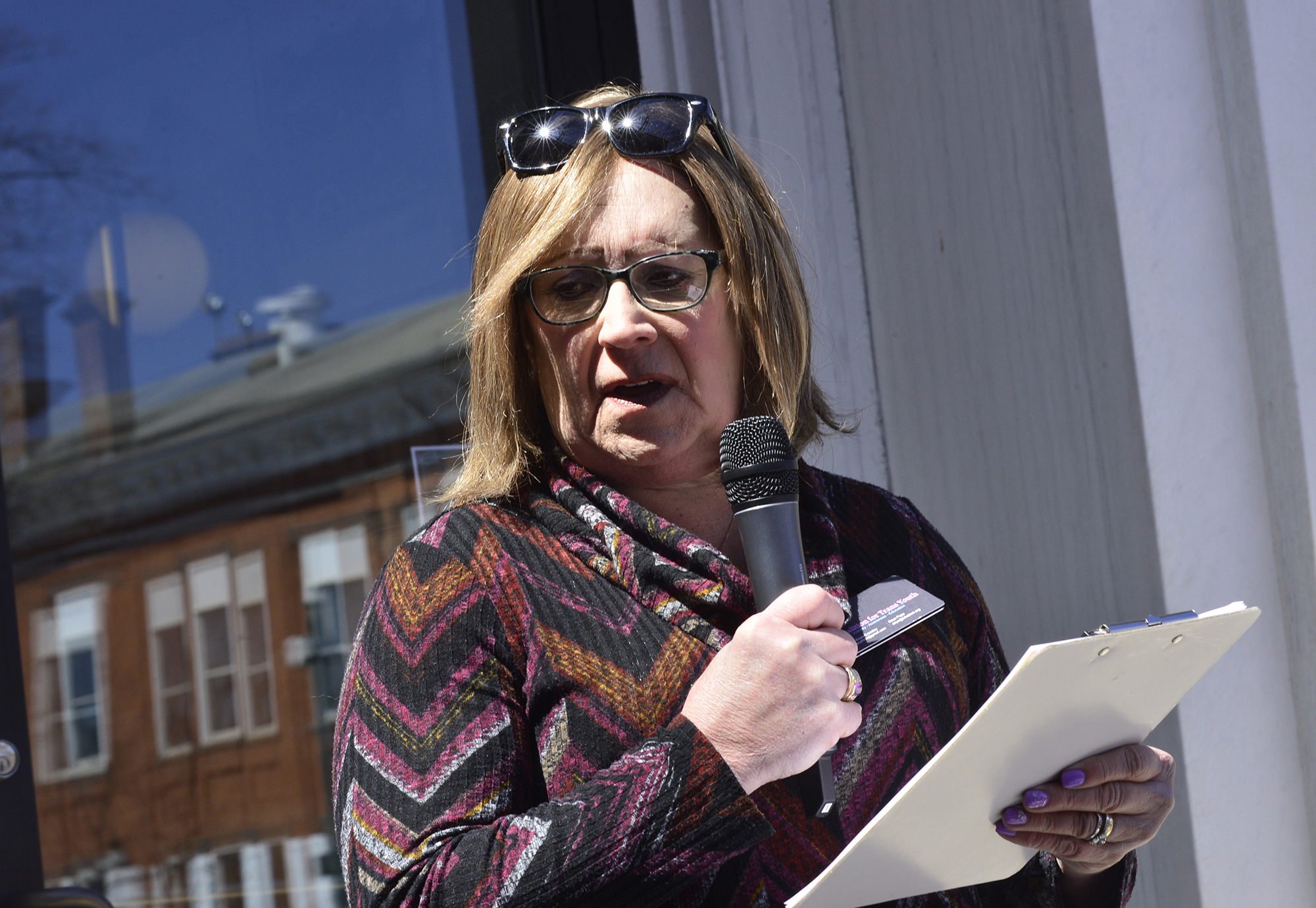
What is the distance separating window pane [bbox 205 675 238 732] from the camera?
79.6 inches

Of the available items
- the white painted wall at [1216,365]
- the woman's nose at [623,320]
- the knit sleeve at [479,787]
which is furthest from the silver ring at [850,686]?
the white painted wall at [1216,365]

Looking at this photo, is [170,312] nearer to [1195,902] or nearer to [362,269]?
[362,269]

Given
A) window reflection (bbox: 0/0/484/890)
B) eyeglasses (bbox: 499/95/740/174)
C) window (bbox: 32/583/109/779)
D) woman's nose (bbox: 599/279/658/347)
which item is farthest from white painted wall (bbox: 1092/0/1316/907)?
window (bbox: 32/583/109/779)

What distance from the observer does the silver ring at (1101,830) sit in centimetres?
130

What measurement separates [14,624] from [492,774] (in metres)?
1.05

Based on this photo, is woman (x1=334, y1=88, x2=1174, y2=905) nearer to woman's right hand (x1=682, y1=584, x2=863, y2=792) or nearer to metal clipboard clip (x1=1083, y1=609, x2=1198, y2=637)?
woman's right hand (x1=682, y1=584, x2=863, y2=792)

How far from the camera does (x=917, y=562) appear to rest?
5.17 ft

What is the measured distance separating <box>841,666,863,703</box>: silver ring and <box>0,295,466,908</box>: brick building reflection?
4.25ft

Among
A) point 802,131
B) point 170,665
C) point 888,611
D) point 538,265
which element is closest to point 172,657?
point 170,665

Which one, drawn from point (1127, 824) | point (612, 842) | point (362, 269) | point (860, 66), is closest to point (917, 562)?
point (1127, 824)

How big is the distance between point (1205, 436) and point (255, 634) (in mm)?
1763

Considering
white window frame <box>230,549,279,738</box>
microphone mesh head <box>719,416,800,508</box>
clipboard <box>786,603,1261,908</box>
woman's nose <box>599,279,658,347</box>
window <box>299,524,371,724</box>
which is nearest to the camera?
clipboard <box>786,603,1261,908</box>

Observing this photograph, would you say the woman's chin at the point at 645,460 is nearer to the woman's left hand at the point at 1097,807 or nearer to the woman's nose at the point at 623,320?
the woman's nose at the point at 623,320

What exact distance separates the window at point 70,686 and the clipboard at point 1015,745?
1.29 meters
